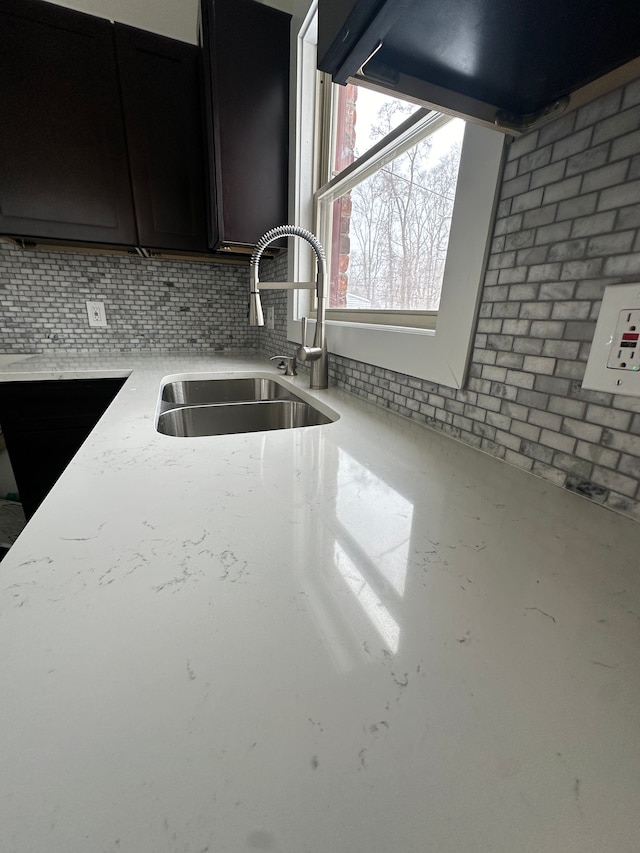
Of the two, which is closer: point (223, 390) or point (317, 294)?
point (317, 294)

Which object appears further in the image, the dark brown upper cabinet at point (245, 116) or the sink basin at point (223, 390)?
the sink basin at point (223, 390)

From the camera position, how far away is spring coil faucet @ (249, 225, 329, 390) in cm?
121

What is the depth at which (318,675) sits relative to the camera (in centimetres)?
28

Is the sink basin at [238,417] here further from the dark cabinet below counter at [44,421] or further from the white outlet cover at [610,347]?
the white outlet cover at [610,347]

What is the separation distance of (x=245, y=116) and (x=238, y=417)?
129cm

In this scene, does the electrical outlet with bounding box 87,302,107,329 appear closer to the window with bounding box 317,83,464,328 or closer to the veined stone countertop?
the window with bounding box 317,83,464,328

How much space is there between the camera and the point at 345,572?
1.27ft

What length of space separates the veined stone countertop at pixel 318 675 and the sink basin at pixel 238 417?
2.33 ft

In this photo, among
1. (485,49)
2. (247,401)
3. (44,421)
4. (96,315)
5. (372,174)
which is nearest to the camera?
(485,49)

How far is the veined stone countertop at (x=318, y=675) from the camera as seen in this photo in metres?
0.20

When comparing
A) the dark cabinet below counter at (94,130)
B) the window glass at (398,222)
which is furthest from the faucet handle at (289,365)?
the dark cabinet below counter at (94,130)

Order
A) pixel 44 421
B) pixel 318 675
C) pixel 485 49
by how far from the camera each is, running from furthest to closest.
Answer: pixel 44 421 < pixel 485 49 < pixel 318 675

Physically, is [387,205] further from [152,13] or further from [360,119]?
[152,13]

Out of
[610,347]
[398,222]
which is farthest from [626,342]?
[398,222]
